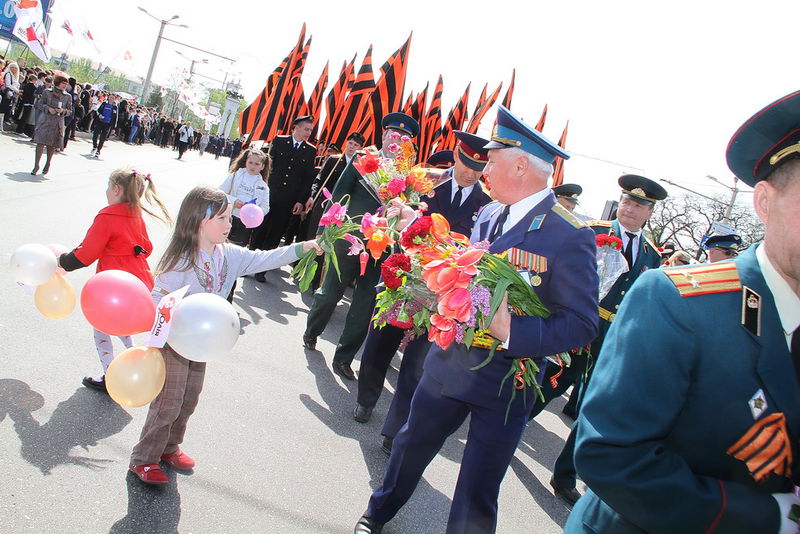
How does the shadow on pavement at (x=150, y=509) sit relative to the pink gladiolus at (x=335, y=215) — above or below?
below

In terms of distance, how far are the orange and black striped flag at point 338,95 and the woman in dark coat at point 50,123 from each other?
6.00 m

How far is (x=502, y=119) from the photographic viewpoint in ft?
9.39

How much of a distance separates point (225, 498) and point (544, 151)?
8.49ft

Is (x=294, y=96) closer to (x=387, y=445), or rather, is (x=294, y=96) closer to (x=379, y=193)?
(x=379, y=193)

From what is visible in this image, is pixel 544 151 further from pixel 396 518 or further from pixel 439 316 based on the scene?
pixel 396 518

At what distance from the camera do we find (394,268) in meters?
2.52

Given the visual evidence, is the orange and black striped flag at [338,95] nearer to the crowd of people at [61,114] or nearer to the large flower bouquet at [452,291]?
the crowd of people at [61,114]

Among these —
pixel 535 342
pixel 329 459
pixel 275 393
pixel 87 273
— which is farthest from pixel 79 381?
pixel 535 342

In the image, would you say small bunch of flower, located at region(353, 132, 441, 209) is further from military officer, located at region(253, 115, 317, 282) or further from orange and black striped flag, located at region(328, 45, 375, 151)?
orange and black striped flag, located at region(328, 45, 375, 151)

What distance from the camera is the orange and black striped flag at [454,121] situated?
1023cm

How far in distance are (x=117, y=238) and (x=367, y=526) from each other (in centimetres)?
255

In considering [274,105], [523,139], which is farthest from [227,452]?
[274,105]

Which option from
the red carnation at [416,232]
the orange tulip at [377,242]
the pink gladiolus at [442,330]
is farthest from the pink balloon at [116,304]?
the pink gladiolus at [442,330]

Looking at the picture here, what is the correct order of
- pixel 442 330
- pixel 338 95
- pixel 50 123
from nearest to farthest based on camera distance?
1. pixel 442 330
2. pixel 338 95
3. pixel 50 123
